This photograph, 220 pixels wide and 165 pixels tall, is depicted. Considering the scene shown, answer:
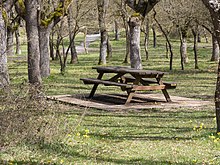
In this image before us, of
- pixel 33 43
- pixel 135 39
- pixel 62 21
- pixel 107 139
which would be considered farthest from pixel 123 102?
pixel 62 21

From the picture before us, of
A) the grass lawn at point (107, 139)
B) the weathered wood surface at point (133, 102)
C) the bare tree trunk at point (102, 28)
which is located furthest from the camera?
the bare tree trunk at point (102, 28)

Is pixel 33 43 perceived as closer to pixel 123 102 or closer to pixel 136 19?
pixel 123 102

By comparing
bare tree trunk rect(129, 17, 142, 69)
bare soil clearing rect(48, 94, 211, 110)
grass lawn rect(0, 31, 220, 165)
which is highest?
bare tree trunk rect(129, 17, 142, 69)

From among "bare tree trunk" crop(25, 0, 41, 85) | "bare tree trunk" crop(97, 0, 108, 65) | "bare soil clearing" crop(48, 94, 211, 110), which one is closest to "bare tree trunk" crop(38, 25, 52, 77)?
"bare soil clearing" crop(48, 94, 211, 110)

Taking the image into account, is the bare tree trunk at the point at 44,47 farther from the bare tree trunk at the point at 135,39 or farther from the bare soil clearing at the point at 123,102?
the bare soil clearing at the point at 123,102

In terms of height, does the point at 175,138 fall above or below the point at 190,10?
below

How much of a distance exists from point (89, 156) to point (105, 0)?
32.6 meters

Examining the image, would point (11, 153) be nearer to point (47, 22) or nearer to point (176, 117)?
point (176, 117)

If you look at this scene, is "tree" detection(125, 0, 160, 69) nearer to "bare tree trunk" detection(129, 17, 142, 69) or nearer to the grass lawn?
"bare tree trunk" detection(129, 17, 142, 69)

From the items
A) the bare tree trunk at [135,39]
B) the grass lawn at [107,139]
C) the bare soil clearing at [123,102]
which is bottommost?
the bare soil clearing at [123,102]

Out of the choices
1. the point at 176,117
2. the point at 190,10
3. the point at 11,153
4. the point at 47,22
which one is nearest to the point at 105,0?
the point at 190,10

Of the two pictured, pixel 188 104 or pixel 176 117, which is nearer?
pixel 176 117

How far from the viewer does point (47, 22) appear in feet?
81.8

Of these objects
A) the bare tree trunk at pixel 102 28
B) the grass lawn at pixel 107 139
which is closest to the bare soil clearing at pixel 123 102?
the grass lawn at pixel 107 139
